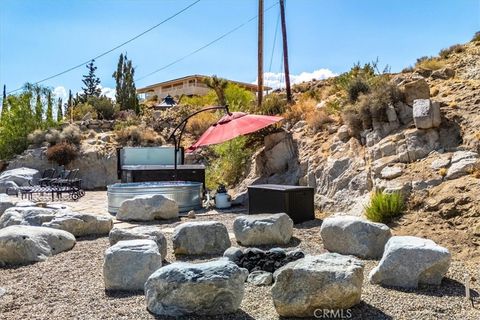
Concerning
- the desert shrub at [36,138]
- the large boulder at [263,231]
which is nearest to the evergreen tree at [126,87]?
the desert shrub at [36,138]

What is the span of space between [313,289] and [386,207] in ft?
11.9

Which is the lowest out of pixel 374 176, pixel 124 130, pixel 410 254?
pixel 410 254

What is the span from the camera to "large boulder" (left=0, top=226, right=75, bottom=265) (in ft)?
17.7

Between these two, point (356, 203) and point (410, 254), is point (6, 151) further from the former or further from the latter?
point (410, 254)

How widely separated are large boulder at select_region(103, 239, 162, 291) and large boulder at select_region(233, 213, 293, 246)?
1.95 meters

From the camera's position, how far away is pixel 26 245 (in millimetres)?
5430

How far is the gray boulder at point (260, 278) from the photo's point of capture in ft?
14.0

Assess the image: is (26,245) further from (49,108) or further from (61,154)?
(49,108)

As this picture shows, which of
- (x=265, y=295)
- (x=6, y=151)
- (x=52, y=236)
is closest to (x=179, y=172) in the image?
(x=52, y=236)

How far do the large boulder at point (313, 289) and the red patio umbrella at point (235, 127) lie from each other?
24.0ft

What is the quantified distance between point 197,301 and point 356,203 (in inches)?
206

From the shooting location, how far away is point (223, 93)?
943 inches

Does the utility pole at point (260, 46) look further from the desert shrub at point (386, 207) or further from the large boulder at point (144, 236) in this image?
the large boulder at point (144, 236)

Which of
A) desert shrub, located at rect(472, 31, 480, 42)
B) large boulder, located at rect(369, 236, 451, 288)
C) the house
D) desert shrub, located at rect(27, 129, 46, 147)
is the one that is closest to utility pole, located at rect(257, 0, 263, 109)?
desert shrub, located at rect(472, 31, 480, 42)
